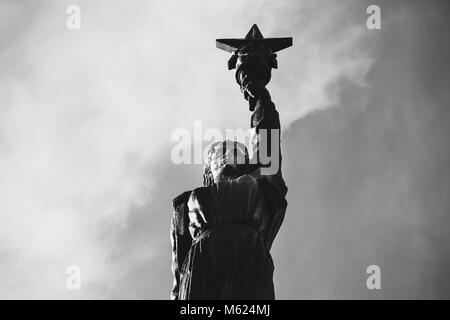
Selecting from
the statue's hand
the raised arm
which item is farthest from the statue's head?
the statue's hand

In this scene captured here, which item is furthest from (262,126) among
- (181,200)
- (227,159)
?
(181,200)

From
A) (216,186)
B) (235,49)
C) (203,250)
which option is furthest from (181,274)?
(235,49)

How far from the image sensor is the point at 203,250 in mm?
10609

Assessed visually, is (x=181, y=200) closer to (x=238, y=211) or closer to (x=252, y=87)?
(x=238, y=211)

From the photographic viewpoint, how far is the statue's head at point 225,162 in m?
11.9

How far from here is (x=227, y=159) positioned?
12062mm

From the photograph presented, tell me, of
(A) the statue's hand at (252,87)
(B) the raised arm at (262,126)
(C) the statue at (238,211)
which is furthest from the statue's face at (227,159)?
(A) the statue's hand at (252,87)

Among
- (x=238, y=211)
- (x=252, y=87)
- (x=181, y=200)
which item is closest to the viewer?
(x=238, y=211)

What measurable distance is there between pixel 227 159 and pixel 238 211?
1305mm

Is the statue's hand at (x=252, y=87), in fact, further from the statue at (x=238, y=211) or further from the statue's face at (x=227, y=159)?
the statue's face at (x=227, y=159)

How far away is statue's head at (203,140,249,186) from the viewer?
11.9 m

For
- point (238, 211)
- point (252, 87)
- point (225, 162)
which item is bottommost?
point (238, 211)
